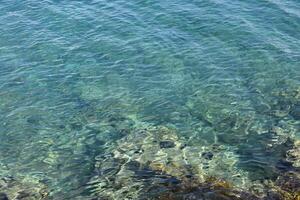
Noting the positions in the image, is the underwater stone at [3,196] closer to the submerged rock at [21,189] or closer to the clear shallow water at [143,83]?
the submerged rock at [21,189]

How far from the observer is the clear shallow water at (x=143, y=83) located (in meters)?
28.6

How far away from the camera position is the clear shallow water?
2862cm

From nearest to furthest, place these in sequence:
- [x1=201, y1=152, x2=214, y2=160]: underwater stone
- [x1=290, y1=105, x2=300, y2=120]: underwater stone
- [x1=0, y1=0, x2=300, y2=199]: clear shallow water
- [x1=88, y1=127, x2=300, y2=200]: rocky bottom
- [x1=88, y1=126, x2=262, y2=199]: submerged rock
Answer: [x1=88, y1=127, x2=300, y2=200]: rocky bottom → [x1=88, y1=126, x2=262, y2=199]: submerged rock → [x1=201, y1=152, x2=214, y2=160]: underwater stone → [x1=0, y1=0, x2=300, y2=199]: clear shallow water → [x1=290, y1=105, x2=300, y2=120]: underwater stone

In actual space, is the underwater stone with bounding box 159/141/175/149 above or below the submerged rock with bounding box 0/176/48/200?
above

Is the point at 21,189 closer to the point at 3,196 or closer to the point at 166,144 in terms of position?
the point at 3,196

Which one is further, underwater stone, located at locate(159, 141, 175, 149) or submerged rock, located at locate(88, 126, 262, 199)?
underwater stone, located at locate(159, 141, 175, 149)

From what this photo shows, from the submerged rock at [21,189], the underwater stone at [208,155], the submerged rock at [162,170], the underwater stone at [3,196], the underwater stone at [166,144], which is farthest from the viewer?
the underwater stone at [166,144]

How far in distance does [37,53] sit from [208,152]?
768 inches

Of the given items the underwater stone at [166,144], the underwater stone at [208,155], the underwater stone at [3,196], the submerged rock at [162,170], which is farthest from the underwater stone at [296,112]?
the underwater stone at [3,196]

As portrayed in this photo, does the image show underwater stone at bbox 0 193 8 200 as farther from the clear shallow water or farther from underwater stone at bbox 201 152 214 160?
underwater stone at bbox 201 152 214 160

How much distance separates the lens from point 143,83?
35312mm

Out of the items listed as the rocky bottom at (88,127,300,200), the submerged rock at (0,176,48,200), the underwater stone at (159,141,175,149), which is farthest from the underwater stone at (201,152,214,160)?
the submerged rock at (0,176,48,200)

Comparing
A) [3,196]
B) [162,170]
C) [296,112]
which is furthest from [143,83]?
[3,196]

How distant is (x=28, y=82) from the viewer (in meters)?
36.3
